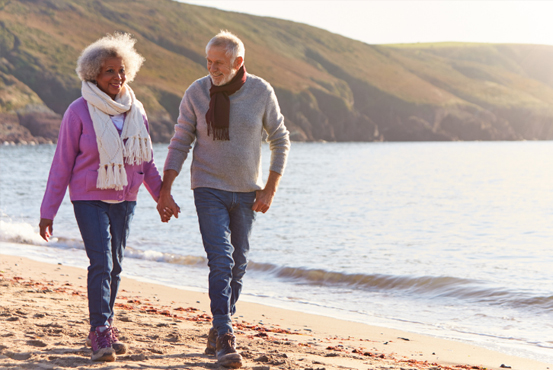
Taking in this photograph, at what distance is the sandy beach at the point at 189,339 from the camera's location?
4410mm

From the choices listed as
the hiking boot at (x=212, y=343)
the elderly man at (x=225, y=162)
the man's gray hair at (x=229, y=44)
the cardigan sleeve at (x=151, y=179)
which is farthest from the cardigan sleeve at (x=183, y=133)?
the hiking boot at (x=212, y=343)

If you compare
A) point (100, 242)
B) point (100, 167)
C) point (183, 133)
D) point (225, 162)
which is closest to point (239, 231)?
point (225, 162)

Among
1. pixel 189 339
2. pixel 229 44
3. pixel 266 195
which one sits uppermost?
pixel 229 44

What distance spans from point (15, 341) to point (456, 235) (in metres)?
14.9

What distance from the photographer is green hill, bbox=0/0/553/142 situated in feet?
384

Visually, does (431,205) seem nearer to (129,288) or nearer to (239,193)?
(129,288)

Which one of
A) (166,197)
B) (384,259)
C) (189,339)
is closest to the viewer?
(166,197)

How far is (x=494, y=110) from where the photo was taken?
17400 cm

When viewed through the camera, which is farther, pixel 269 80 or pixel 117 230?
pixel 269 80

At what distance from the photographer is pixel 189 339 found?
17.1 ft

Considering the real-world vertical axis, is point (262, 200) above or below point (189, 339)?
above

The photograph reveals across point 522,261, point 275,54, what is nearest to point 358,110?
point 275,54

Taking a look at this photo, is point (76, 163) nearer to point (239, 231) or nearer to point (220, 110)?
point (220, 110)

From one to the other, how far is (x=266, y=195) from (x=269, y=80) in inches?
5948
